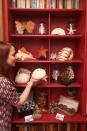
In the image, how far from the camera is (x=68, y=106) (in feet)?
5.75

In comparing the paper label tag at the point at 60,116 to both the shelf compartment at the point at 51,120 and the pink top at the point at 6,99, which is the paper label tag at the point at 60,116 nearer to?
the shelf compartment at the point at 51,120

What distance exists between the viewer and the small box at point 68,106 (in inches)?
64.2

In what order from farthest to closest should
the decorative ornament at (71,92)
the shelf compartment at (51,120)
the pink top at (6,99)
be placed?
the decorative ornament at (71,92) < the shelf compartment at (51,120) < the pink top at (6,99)

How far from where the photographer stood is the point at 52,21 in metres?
1.86

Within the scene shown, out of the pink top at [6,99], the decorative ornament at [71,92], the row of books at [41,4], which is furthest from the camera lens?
the decorative ornament at [71,92]

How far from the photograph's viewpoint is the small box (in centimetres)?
163

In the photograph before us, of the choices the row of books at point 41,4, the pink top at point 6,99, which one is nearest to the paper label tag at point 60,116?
the pink top at point 6,99

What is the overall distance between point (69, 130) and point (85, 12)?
56.3 inches

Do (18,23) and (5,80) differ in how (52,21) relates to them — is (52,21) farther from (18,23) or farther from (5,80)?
(5,80)

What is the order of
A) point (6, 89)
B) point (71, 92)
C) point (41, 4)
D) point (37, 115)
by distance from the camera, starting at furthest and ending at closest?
point (71, 92) → point (41, 4) → point (37, 115) → point (6, 89)

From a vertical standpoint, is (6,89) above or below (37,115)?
above

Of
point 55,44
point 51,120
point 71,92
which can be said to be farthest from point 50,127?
point 55,44

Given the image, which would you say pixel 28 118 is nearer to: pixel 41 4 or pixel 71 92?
pixel 71 92

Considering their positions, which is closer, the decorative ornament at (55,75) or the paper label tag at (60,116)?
the paper label tag at (60,116)
